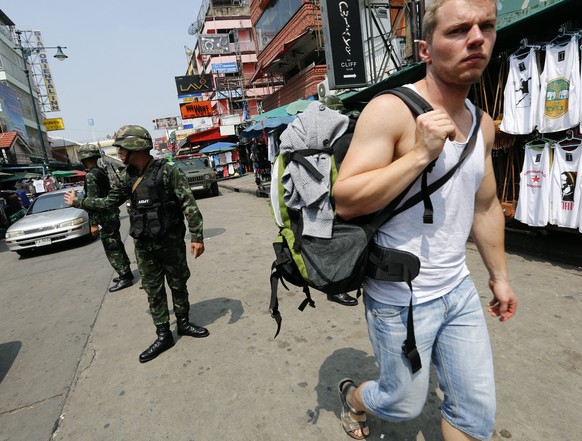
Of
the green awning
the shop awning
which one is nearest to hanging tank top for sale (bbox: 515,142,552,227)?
the green awning

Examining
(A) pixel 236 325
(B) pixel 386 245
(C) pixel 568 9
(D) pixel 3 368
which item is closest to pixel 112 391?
(A) pixel 236 325

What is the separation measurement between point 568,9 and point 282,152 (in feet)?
13.5

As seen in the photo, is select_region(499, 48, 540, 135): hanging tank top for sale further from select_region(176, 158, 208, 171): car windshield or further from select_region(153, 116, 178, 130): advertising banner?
select_region(153, 116, 178, 130): advertising banner

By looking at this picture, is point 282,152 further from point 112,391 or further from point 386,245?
point 112,391

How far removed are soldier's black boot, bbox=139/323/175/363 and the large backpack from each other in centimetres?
234

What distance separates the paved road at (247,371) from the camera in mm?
2201

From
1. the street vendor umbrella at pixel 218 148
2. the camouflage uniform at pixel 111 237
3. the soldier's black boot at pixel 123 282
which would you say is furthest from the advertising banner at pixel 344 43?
the street vendor umbrella at pixel 218 148

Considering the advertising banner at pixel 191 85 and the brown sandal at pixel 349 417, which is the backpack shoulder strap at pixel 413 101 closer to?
the brown sandal at pixel 349 417

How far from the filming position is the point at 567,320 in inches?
120

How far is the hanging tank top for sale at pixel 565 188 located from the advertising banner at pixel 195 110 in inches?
1327

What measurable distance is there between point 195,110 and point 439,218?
3601 cm

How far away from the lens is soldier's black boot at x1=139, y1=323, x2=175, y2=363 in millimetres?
3176

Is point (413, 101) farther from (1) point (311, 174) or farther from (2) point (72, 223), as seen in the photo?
(2) point (72, 223)

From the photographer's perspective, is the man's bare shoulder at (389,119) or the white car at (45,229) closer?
the man's bare shoulder at (389,119)
